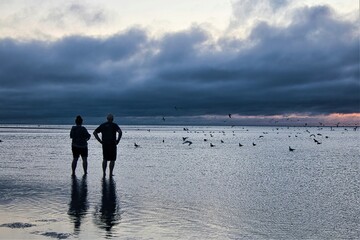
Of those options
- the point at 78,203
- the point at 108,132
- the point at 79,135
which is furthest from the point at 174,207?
the point at 79,135

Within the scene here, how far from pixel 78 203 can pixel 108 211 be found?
1.22 m

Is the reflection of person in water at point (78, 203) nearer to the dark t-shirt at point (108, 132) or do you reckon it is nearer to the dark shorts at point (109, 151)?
the dark shorts at point (109, 151)

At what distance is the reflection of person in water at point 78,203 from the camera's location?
359 inches

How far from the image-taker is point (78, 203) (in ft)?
36.1

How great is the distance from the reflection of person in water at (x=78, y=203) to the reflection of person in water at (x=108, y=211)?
32cm

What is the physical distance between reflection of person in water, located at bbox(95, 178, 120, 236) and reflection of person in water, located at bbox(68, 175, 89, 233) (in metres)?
0.32

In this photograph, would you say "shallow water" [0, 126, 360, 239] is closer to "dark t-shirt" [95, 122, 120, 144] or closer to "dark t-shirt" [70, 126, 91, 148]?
"dark t-shirt" [70, 126, 91, 148]

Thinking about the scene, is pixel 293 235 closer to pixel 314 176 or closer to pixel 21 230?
pixel 21 230

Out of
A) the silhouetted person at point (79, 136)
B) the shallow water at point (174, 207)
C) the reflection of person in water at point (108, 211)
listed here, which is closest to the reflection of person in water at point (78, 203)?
the shallow water at point (174, 207)

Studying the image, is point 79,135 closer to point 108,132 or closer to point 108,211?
point 108,132

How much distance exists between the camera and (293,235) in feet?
27.6

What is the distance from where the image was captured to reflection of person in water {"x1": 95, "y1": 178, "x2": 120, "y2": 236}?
876cm

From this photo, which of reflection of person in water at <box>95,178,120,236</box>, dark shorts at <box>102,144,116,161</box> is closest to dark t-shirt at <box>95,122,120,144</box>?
dark shorts at <box>102,144,116,161</box>

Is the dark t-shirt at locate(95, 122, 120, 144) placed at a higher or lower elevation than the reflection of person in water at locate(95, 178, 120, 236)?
higher
